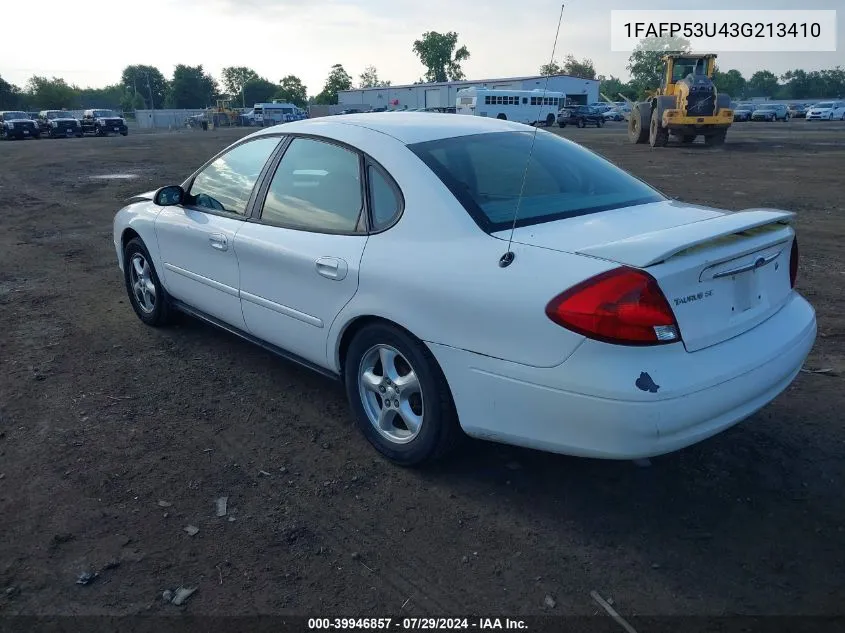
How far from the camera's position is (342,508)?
3090 millimetres

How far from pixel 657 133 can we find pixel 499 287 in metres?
25.2

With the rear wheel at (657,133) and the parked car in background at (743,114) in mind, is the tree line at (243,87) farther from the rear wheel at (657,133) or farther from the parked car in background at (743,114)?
the rear wheel at (657,133)

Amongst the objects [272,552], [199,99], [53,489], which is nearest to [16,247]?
[53,489]

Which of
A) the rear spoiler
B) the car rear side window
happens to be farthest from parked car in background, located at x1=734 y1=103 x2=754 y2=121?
the car rear side window

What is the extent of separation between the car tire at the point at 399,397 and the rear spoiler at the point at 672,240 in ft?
2.92

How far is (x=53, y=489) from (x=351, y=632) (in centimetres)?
176

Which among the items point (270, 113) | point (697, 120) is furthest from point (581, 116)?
point (270, 113)

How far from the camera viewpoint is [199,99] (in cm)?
12788

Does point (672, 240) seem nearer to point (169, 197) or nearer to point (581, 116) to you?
point (169, 197)

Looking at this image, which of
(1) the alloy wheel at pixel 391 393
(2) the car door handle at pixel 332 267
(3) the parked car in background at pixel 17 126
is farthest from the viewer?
(3) the parked car in background at pixel 17 126

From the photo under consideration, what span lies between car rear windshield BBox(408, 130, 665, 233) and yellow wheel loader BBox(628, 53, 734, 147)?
22.5 metres

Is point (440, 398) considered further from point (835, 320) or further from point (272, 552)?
point (835, 320)

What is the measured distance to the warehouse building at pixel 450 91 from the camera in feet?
231

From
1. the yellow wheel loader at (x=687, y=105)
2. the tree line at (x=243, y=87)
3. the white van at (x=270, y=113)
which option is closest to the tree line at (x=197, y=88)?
the tree line at (x=243, y=87)
